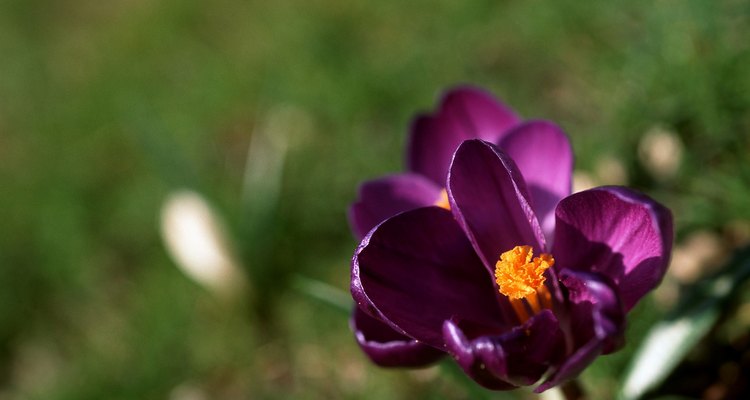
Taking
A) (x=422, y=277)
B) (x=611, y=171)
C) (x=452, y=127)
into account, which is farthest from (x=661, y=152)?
(x=422, y=277)

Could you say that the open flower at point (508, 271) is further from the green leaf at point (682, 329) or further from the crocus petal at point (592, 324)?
the green leaf at point (682, 329)

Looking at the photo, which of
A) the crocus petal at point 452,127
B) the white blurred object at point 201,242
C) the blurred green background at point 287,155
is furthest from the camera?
the white blurred object at point 201,242

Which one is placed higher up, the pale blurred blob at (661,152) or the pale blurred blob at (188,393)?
the pale blurred blob at (661,152)

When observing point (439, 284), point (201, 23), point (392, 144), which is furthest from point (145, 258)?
point (439, 284)

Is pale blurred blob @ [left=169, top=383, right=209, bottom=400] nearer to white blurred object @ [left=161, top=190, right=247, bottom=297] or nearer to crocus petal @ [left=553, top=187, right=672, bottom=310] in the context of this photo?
white blurred object @ [left=161, top=190, right=247, bottom=297]

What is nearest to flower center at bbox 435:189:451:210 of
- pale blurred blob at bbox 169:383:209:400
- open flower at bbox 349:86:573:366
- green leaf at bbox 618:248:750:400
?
open flower at bbox 349:86:573:366

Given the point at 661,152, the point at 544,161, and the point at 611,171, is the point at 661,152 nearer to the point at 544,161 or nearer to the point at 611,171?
the point at 611,171

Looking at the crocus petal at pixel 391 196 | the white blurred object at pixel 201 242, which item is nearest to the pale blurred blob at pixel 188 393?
the white blurred object at pixel 201 242
